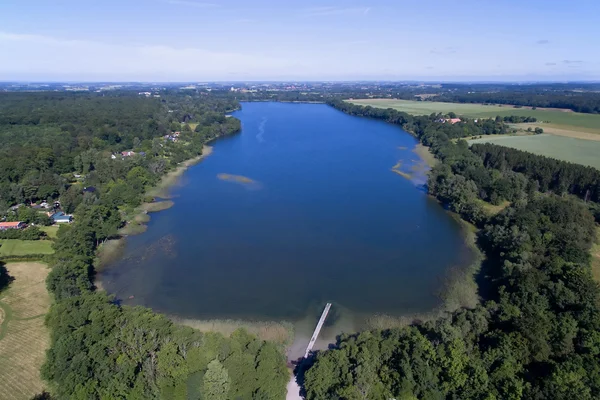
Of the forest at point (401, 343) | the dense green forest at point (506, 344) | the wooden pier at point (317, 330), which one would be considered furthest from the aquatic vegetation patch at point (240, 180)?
the dense green forest at point (506, 344)

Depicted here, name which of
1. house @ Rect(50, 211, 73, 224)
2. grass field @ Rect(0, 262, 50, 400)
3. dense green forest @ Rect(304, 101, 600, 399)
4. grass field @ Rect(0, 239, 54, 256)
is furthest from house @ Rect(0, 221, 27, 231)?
dense green forest @ Rect(304, 101, 600, 399)

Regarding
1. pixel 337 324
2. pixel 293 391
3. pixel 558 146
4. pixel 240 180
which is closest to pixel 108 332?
pixel 293 391

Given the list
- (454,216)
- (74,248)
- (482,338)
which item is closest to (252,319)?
(482,338)

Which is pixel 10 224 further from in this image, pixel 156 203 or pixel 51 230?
pixel 156 203

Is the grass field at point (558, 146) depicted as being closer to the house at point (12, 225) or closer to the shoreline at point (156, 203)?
the shoreline at point (156, 203)

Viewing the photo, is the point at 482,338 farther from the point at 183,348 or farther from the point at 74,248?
the point at 74,248
